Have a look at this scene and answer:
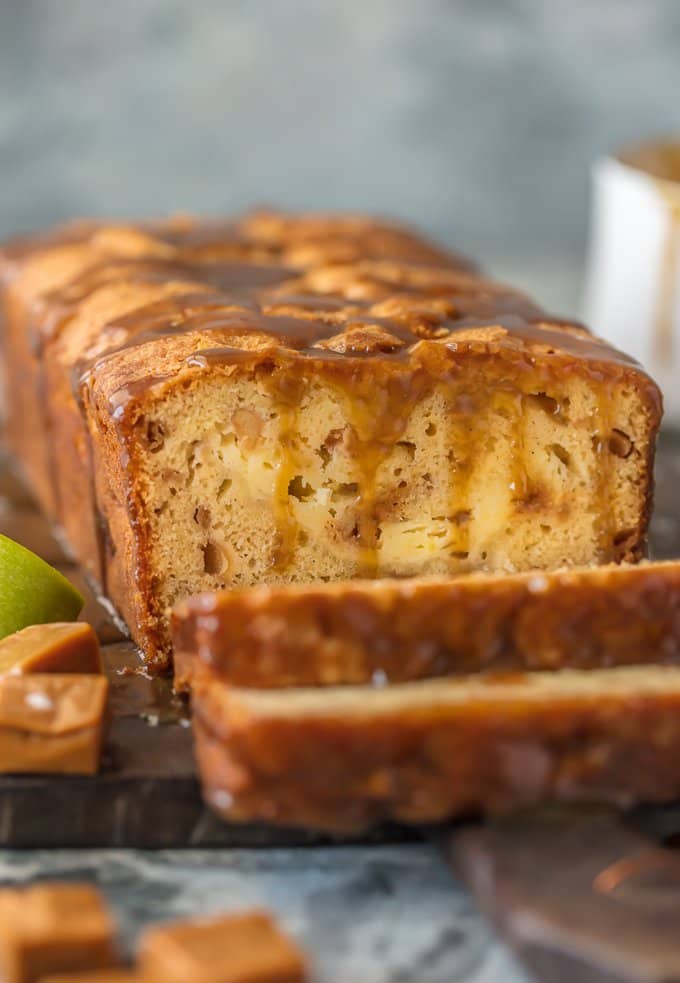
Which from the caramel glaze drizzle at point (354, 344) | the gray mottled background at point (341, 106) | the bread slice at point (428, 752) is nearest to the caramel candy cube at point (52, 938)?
the bread slice at point (428, 752)

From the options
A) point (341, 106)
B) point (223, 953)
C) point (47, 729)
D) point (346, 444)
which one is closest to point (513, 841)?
point (223, 953)

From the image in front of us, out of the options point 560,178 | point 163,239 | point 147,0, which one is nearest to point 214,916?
point 163,239

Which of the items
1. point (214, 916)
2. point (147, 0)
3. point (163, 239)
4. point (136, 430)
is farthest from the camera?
point (147, 0)

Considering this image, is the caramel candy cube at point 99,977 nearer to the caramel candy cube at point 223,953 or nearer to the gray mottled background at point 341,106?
the caramel candy cube at point 223,953

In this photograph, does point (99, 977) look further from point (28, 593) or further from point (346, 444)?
point (346, 444)

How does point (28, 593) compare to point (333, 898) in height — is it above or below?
above

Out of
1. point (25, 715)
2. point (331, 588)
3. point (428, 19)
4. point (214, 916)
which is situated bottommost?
point (214, 916)

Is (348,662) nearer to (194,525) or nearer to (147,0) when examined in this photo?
(194,525)

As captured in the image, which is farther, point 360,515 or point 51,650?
point 360,515

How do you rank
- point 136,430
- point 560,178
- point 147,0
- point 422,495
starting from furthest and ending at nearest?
1. point 560,178
2. point 147,0
3. point 422,495
4. point 136,430
